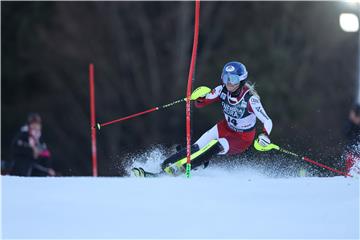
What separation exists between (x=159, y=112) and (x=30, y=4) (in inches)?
196

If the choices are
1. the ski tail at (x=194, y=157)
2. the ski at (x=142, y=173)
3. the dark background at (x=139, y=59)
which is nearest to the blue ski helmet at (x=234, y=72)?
the ski tail at (x=194, y=157)

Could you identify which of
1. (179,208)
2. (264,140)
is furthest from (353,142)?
(179,208)

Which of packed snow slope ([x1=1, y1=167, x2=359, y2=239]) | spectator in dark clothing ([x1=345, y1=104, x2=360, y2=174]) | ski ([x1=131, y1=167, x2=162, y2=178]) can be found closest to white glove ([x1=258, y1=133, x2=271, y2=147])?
packed snow slope ([x1=1, y1=167, x2=359, y2=239])

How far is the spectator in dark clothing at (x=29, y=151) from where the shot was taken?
12516 mm

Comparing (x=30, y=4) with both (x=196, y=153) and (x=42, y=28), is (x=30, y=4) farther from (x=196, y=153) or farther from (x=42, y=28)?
(x=196, y=153)

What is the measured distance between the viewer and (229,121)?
9484mm

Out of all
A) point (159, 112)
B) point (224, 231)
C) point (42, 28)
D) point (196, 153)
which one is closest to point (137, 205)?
point (224, 231)

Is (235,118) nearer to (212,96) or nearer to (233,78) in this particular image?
(212,96)

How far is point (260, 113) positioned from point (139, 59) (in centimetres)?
1735

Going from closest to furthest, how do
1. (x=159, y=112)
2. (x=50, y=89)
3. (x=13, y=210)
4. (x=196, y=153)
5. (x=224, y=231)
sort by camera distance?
1. (x=224, y=231)
2. (x=13, y=210)
3. (x=196, y=153)
4. (x=159, y=112)
5. (x=50, y=89)

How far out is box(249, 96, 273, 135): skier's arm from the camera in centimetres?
901

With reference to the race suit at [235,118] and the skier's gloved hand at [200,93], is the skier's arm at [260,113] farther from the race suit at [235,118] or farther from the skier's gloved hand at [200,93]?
the skier's gloved hand at [200,93]

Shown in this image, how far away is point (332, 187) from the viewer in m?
8.72

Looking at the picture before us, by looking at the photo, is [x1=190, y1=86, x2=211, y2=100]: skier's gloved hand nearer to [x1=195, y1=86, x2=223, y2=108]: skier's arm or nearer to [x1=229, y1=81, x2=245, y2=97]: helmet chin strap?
[x1=195, y1=86, x2=223, y2=108]: skier's arm
